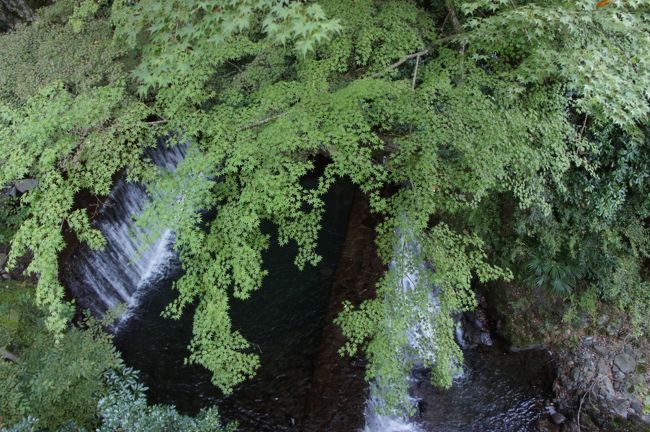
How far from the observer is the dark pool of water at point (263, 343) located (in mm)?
6296

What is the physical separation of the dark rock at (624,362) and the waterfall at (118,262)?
26.0ft

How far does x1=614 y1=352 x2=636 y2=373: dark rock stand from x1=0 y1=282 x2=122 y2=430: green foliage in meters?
7.89

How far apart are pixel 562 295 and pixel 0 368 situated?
8.52 m

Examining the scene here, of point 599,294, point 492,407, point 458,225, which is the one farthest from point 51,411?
point 599,294

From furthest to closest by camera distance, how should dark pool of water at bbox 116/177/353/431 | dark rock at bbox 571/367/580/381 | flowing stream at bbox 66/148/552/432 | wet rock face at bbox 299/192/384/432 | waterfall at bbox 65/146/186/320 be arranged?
1. waterfall at bbox 65/146/186/320
2. dark rock at bbox 571/367/580/381
3. dark pool of water at bbox 116/177/353/431
4. flowing stream at bbox 66/148/552/432
5. wet rock face at bbox 299/192/384/432

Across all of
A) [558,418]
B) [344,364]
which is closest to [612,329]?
[558,418]

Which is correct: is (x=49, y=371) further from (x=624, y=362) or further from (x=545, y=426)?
(x=624, y=362)

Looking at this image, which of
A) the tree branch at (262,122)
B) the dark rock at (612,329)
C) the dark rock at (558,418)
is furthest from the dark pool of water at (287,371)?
the tree branch at (262,122)

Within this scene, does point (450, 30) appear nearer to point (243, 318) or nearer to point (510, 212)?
point (510, 212)

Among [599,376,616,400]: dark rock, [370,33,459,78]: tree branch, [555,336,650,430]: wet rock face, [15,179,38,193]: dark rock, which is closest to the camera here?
[370,33,459,78]: tree branch

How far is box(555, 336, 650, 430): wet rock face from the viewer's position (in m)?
6.40

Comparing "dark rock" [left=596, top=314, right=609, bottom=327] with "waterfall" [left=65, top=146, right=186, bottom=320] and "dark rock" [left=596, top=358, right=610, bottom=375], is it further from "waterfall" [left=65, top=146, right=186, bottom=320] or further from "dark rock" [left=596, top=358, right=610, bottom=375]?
"waterfall" [left=65, top=146, right=186, bottom=320]

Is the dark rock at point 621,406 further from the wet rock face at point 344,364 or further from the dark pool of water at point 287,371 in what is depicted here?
the wet rock face at point 344,364

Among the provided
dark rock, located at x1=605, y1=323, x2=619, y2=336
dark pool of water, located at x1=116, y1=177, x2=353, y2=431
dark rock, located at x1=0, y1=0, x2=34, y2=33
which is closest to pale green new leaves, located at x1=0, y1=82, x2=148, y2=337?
dark pool of water, located at x1=116, y1=177, x2=353, y2=431
